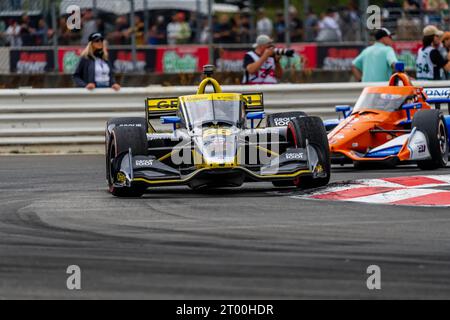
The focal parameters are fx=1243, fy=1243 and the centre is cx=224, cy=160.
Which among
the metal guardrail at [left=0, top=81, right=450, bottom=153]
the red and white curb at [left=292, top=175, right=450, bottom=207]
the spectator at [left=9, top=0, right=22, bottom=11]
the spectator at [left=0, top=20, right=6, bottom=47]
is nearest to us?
the red and white curb at [left=292, top=175, right=450, bottom=207]

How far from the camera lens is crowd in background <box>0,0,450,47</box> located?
22.2 metres

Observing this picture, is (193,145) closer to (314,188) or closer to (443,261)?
(314,188)

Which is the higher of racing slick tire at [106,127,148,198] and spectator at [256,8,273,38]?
spectator at [256,8,273,38]

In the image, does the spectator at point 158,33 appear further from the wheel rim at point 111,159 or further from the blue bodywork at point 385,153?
the wheel rim at point 111,159

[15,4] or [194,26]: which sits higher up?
[15,4]

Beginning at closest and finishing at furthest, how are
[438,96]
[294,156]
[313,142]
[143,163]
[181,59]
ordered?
[143,163]
[294,156]
[313,142]
[438,96]
[181,59]

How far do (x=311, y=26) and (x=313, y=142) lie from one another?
11973mm

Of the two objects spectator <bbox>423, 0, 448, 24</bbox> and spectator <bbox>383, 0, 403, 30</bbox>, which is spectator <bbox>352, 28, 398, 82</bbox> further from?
spectator <bbox>383, 0, 403, 30</bbox>

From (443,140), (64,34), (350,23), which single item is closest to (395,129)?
(443,140)

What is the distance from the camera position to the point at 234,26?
75.4 feet

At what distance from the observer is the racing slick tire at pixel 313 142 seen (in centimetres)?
1133

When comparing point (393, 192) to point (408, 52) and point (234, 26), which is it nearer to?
point (234, 26)

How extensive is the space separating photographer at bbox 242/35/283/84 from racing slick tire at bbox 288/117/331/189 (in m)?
5.14

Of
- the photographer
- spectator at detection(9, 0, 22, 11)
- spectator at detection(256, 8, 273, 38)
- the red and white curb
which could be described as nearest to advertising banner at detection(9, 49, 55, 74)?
spectator at detection(9, 0, 22, 11)
